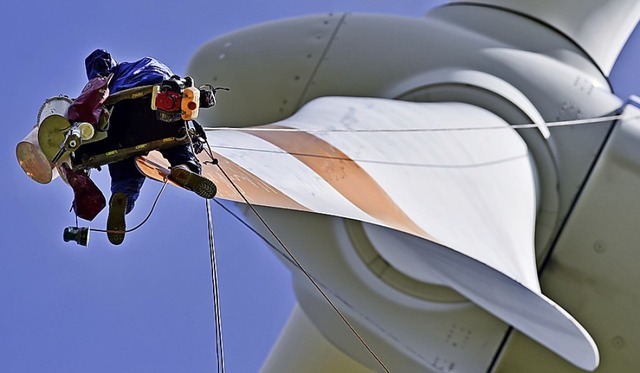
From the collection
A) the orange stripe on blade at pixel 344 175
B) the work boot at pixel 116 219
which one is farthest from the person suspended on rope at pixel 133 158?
the orange stripe on blade at pixel 344 175

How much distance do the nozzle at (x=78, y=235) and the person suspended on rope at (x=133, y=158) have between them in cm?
8

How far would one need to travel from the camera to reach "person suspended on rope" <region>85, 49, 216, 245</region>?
318cm

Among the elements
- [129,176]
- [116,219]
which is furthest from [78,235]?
[129,176]

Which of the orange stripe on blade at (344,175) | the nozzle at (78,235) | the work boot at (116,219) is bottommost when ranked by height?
the nozzle at (78,235)

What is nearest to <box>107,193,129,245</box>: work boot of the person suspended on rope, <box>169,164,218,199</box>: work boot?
the person suspended on rope

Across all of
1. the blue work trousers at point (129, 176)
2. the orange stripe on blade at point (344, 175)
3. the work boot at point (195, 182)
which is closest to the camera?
the work boot at point (195, 182)

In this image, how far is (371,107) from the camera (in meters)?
5.59

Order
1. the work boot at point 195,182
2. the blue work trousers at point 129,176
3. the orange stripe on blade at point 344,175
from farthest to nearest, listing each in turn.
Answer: the orange stripe on blade at point 344,175 → the blue work trousers at point 129,176 → the work boot at point 195,182

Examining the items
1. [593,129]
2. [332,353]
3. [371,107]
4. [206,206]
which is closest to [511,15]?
[593,129]

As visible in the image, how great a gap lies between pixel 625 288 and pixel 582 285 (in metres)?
0.28

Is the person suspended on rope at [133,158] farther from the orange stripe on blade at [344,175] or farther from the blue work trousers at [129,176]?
the orange stripe on blade at [344,175]

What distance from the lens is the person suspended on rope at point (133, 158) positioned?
3178mm

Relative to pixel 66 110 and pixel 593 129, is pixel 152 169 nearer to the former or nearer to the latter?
pixel 66 110

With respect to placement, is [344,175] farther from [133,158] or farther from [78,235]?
[78,235]
